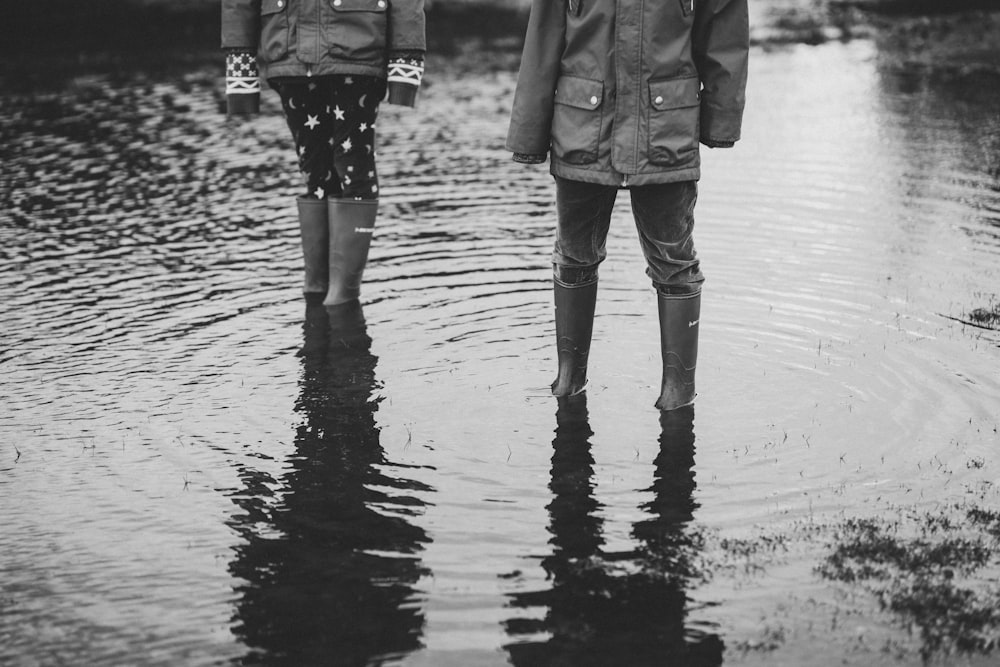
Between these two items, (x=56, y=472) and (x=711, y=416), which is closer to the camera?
(x=56, y=472)

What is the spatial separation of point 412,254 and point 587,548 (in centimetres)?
383

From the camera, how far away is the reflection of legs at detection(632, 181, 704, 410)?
4809mm

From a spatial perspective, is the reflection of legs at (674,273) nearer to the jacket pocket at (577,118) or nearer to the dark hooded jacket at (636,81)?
the dark hooded jacket at (636,81)

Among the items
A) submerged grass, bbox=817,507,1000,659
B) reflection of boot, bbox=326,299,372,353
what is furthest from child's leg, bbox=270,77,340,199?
submerged grass, bbox=817,507,1000,659

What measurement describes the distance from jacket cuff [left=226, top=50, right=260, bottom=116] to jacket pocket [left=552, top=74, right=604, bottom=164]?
2245 millimetres

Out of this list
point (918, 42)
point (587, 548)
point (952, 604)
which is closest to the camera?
point (952, 604)

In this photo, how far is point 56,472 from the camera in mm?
4539

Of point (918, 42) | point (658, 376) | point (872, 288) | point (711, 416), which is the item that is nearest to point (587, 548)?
point (711, 416)

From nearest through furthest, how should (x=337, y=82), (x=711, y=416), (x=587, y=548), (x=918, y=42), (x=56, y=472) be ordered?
(x=587, y=548), (x=56, y=472), (x=711, y=416), (x=337, y=82), (x=918, y=42)

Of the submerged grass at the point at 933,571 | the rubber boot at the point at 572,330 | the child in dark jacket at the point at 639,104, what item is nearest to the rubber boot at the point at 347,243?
the rubber boot at the point at 572,330

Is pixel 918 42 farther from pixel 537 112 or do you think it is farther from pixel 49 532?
pixel 49 532

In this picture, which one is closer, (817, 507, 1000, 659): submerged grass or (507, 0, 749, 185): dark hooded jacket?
(817, 507, 1000, 659): submerged grass

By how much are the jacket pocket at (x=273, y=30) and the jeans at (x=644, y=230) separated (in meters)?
1.98

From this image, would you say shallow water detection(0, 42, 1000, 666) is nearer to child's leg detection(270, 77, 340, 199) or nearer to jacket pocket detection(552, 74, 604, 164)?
child's leg detection(270, 77, 340, 199)
